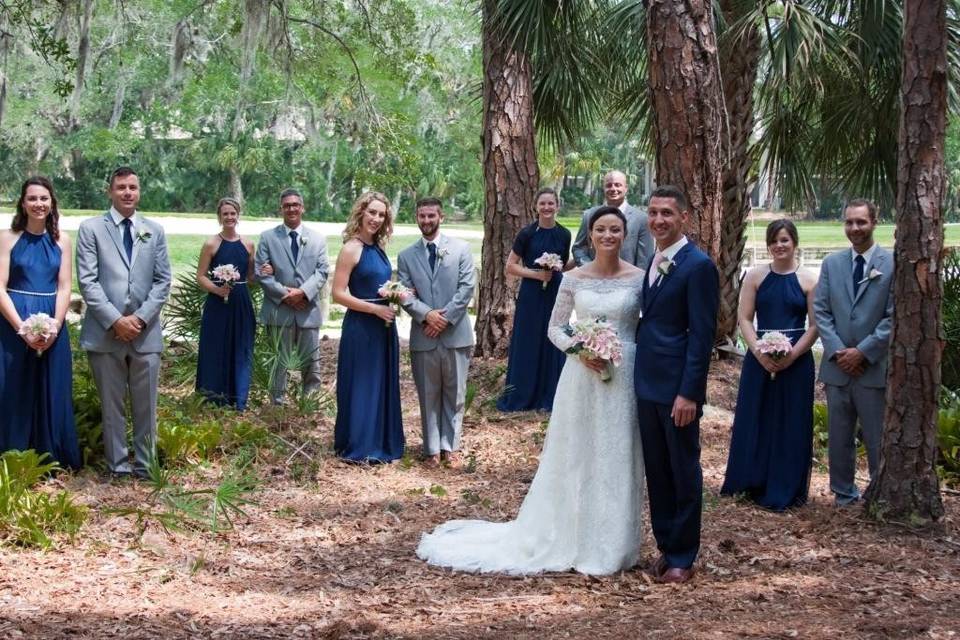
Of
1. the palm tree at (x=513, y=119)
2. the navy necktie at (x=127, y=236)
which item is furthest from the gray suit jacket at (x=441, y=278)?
the palm tree at (x=513, y=119)

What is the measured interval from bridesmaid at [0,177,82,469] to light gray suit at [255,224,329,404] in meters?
2.71

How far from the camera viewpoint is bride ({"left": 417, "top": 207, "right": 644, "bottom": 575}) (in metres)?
5.70

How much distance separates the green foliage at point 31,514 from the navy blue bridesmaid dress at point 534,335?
15.8ft

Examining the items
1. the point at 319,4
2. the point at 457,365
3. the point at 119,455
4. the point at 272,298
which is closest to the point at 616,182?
the point at 457,365

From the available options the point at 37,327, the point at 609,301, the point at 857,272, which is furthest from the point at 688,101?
the point at 37,327

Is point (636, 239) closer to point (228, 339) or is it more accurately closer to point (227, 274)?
point (227, 274)

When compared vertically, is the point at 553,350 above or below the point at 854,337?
below

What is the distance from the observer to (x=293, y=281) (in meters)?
10.2

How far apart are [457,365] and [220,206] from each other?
3.21m

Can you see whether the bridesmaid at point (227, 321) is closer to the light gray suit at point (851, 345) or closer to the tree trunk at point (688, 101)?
the tree trunk at point (688, 101)

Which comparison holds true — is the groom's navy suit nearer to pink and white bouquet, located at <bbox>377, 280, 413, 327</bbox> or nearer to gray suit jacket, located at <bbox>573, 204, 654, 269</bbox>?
pink and white bouquet, located at <bbox>377, 280, 413, 327</bbox>

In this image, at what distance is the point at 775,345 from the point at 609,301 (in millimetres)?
1836

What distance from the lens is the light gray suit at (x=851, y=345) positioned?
6.96 metres

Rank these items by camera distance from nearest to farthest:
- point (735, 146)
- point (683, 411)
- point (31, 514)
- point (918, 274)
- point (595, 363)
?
point (683, 411) < point (595, 363) < point (31, 514) < point (918, 274) < point (735, 146)
